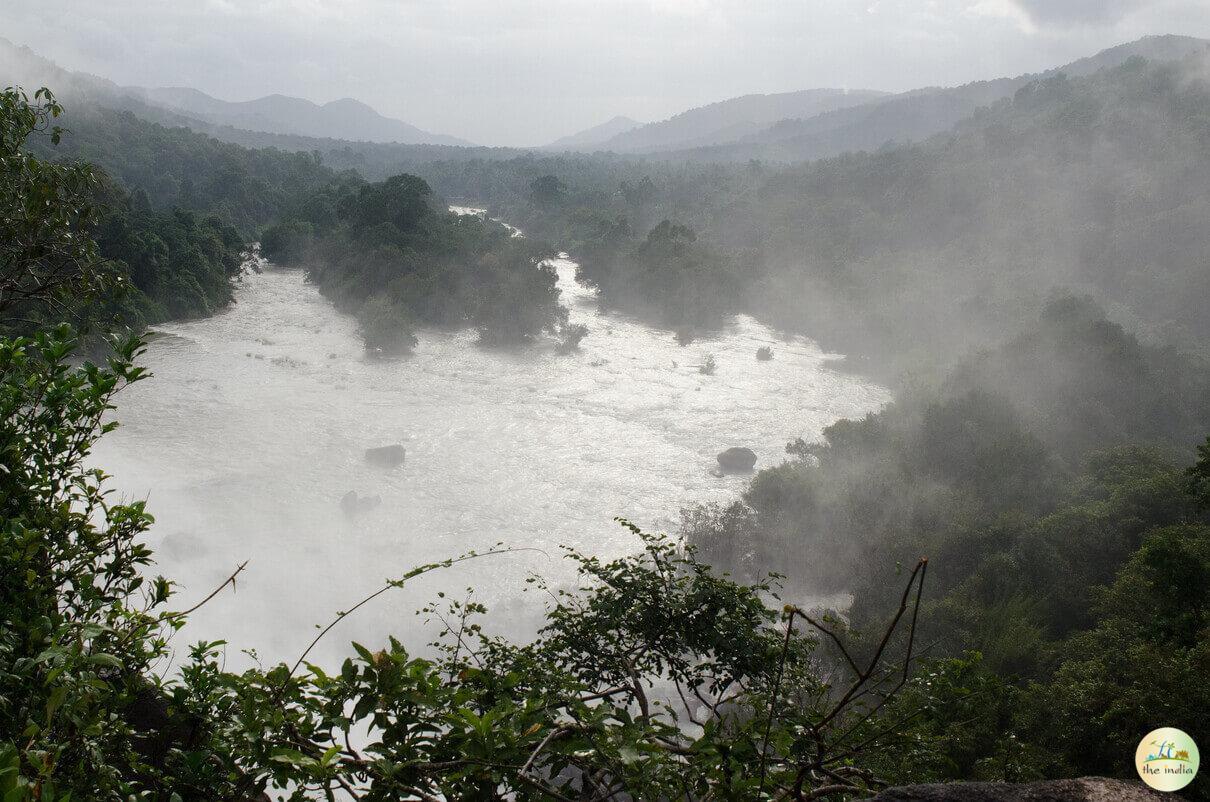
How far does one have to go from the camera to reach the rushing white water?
15.9 m

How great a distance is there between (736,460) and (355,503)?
13012 millimetres

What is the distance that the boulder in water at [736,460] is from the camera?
23234mm

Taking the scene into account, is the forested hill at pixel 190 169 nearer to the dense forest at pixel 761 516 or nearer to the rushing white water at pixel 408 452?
the dense forest at pixel 761 516

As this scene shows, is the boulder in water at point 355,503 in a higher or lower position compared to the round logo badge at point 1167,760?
lower

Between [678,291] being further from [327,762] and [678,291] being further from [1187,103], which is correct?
[1187,103]

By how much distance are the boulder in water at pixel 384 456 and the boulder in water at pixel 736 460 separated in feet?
38.0

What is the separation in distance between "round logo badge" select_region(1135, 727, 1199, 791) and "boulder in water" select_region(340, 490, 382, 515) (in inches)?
746

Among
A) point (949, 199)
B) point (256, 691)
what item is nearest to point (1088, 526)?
point (256, 691)

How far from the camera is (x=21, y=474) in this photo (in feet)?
9.75

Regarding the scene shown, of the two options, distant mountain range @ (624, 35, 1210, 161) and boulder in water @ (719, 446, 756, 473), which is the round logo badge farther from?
distant mountain range @ (624, 35, 1210, 161)

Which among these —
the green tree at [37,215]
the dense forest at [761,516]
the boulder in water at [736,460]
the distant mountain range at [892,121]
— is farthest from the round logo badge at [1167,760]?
the distant mountain range at [892,121]

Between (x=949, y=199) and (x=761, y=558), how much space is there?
55.5 meters

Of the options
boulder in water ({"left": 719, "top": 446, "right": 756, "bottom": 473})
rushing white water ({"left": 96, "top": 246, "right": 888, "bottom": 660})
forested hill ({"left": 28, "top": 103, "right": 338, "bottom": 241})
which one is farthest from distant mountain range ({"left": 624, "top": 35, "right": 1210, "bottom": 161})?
boulder in water ({"left": 719, "top": 446, "right": 756, "bottom": 473})

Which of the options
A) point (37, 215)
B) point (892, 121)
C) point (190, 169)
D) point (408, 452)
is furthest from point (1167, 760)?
point (892, 121)
